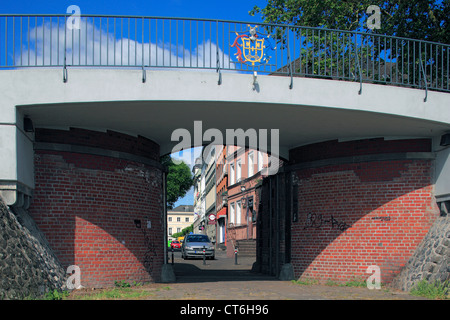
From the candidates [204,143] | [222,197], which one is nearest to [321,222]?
[204,143]

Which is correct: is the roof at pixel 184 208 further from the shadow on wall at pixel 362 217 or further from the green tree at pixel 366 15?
the shadow on wall at pixel 362 217

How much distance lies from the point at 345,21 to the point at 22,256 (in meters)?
19.1

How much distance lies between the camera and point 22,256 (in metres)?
8.77

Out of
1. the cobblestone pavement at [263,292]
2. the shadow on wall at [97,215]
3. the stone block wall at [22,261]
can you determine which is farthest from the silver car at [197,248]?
the stone block wall at [22,261]

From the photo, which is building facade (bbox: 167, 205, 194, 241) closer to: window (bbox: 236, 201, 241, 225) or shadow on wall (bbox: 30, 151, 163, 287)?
window (bbox: 236, 201, 241, 225)

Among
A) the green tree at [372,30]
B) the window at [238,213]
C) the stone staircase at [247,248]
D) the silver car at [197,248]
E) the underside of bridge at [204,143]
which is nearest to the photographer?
the underside of bridge at [204,143]

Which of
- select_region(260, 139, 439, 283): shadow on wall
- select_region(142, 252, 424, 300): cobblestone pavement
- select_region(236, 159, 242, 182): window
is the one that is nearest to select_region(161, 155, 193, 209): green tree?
Answer: select_region(236, 159, 242, 182): window

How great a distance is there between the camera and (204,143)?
15070mm

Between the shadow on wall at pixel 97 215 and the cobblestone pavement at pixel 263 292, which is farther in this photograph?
the shadow on wall at pixel 97 215

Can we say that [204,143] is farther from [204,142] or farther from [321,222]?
[321,222]

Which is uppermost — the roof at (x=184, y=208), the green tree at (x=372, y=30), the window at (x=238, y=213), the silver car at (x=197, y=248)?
the green tree at (x=372, y=30)

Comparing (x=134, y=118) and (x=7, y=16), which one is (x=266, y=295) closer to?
(x=134, y=118)

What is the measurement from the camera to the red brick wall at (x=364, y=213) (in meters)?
12.5

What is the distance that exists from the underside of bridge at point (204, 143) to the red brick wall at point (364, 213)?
0.03 metres
